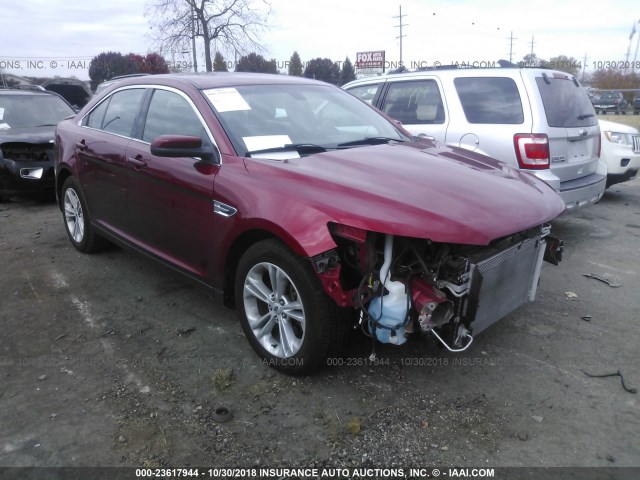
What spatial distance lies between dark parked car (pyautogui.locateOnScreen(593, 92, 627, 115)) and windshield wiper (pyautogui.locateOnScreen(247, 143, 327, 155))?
32.5 m

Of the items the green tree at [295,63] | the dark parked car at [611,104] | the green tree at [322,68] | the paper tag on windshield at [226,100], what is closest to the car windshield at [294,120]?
the paper tag on windshield at [226,100]

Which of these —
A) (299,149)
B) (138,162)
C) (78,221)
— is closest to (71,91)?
(78,221)

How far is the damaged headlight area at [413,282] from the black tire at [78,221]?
3174 millimetres

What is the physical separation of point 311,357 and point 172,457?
2.82ft

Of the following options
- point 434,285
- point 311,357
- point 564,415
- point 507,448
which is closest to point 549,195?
point 434,285

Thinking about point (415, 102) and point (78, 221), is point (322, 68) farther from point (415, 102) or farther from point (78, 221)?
point (78, 221)

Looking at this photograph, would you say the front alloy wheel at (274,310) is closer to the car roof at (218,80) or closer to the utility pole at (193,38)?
the car roof at (218,80)

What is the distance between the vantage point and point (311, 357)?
2.80m

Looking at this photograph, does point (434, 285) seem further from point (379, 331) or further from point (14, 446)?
point (14, 446)

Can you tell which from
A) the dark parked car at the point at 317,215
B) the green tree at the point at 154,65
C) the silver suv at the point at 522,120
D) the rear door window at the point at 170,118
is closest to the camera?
the dark parked car at the point at 317,215

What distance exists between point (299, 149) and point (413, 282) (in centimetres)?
118

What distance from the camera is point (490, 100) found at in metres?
5.28

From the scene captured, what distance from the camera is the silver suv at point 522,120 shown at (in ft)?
16.1

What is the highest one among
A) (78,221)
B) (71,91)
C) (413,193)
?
(71,91)
